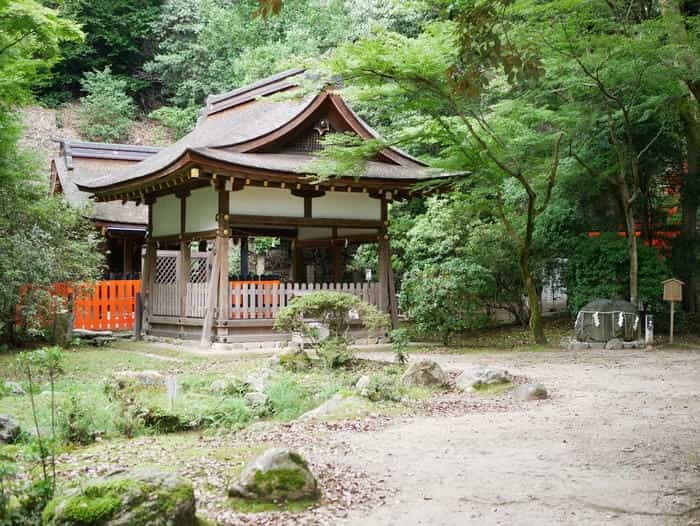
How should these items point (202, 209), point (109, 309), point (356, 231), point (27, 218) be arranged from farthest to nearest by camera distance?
point (109, 309)
point (356, 231)
point (202, 209)
point (27, 218)

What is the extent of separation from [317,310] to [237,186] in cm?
464

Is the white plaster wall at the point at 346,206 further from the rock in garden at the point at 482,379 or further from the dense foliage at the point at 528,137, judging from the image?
the rock in garden at the point at 482,379

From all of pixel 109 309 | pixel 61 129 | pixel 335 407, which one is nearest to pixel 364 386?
pixel 335 407

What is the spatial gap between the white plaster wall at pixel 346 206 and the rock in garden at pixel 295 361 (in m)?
5.69

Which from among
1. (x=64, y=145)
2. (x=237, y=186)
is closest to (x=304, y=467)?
(x=237, y=186)

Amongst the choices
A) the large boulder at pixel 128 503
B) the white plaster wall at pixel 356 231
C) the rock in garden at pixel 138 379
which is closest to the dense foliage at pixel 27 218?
the rock in garden at pixel 138 379

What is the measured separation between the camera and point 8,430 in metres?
5.99

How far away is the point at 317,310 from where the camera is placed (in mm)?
11156

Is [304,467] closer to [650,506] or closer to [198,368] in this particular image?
[650,506]

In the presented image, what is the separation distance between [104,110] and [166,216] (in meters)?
20.6

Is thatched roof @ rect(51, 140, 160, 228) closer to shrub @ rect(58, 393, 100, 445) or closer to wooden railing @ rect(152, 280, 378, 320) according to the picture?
wooden railing @ rect(152, 280, 378, 320)

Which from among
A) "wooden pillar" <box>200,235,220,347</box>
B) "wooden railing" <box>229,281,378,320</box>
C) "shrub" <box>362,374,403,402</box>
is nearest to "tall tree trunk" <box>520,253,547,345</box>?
"wooden railing" <box>229,281,378,320</box>

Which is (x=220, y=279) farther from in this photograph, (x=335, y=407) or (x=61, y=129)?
(x=61, y=129)

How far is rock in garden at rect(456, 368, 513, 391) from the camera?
29.3 feet
